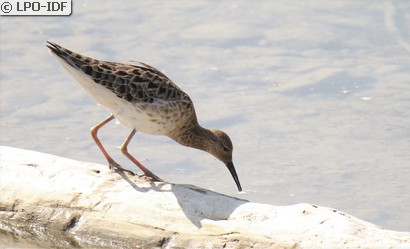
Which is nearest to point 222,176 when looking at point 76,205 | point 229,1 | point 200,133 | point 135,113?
point 200,133

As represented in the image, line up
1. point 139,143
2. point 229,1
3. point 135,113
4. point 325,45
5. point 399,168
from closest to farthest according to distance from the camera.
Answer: point 135,113 < point 399,168 < point 139,143 < point 325,45 < point 229,1

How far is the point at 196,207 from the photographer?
7828mm

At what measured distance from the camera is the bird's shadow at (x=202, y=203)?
304 inches

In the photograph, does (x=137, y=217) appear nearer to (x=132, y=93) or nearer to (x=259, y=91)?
(x=132, y=93)

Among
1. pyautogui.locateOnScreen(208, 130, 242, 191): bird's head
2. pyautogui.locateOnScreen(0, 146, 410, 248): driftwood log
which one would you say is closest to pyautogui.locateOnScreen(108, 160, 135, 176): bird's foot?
pyautogui.locateOnScreen(0, 146, 410, 248): driftwood log

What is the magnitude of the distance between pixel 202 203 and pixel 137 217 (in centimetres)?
57

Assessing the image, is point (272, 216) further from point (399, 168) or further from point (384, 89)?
point (384, 89)

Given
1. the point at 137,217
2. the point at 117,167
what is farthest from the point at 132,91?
the point at 137,217

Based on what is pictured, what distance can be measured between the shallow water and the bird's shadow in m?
2.10

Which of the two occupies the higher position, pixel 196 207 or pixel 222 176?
pixel 196 207

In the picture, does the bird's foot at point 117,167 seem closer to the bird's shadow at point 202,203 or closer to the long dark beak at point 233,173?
the bird's shadow at point 202,203

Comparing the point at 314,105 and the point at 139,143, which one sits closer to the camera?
the point at 139,143

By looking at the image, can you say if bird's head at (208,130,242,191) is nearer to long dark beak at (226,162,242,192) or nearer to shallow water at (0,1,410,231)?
long dark beak at (226,162,242,192)

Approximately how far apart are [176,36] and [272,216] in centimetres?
719
